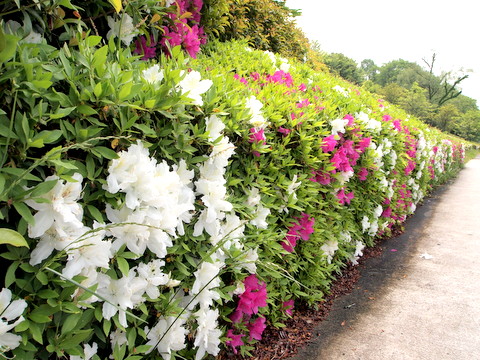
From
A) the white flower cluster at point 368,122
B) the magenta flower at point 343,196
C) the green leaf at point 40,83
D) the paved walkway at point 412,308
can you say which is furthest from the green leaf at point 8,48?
the white flower cluster at point 368,122

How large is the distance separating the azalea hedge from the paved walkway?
42cm

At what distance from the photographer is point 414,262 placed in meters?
4.67

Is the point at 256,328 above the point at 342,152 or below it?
below

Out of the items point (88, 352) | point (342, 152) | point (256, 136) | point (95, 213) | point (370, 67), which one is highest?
point (370, 67)

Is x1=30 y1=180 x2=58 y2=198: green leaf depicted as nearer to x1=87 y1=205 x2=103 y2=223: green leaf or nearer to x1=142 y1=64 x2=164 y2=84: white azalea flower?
x1=87 y1=205 x2=103 y2=223: green leaf

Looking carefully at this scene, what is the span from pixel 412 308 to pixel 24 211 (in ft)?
10.8

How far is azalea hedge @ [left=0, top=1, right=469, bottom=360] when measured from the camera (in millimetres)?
1320

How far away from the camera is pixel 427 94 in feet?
174

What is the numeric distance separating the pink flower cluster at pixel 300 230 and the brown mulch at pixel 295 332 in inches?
24.4

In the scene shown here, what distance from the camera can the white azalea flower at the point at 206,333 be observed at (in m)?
2.07

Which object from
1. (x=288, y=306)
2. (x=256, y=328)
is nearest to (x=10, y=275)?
(x=256, y=328)

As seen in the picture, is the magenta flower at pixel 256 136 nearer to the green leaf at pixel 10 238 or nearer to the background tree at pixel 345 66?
the green leaf at pixel 10 238

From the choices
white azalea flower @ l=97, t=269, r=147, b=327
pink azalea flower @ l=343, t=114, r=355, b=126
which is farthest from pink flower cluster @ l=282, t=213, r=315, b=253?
white azalea flower @ l=97, t=269, r=147, b=327

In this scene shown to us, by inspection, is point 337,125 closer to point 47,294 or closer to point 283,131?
point 283,131
